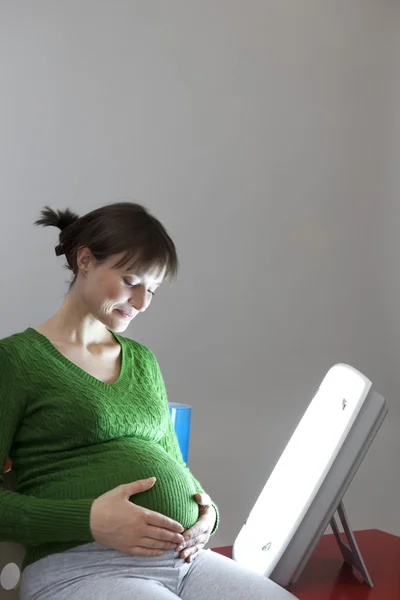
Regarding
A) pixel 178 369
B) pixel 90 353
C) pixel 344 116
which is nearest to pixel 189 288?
pixel 178 369

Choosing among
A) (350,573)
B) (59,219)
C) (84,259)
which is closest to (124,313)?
(84,259)

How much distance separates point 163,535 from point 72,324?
52cm

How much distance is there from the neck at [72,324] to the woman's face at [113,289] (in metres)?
0.03

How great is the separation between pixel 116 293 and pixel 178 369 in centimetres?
188

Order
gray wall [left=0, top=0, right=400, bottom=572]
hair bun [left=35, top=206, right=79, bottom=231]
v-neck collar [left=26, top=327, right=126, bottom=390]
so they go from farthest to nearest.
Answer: gray wall [left=0, top=0, right=400, bottom=572] < hair bun [left=35, top=206, right=79, bottom=231] < v-neck collar [left=26, top=327, right=126, bottom=390]

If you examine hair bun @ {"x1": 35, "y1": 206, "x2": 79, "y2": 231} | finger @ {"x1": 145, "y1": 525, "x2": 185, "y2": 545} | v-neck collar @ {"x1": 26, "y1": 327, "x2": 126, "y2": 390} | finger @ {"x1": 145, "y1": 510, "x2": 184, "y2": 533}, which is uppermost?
hair bun @ {"x1": 35, "y1": 206, "x2": 79, "y2": 231}

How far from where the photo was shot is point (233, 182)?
11.8 feet

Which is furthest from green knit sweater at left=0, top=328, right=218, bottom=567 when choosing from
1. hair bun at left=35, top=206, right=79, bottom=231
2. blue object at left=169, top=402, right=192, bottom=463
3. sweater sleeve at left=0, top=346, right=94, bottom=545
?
blue object at left=169, top=402, right=192, bottom=463

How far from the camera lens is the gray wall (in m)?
3.16

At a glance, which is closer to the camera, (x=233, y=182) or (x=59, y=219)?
(x=59, y=219)

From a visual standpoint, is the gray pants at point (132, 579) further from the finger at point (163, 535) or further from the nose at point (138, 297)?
the nose at point (138, 297)

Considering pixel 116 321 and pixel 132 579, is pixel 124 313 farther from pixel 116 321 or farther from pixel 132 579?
pixel 132 579

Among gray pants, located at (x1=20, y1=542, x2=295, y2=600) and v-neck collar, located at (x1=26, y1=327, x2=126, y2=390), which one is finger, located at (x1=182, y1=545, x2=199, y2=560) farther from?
v-neck collar, located at (x1=26, y1=327, x2=126, y2=390)

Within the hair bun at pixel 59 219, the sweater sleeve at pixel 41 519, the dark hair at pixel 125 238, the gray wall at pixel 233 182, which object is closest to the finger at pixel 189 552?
the sweater sleeve at pixel 41 519
